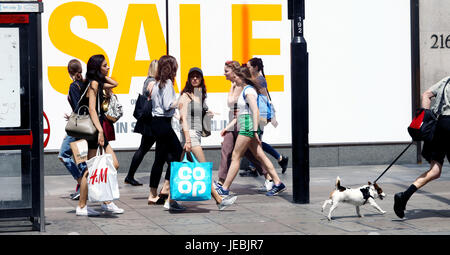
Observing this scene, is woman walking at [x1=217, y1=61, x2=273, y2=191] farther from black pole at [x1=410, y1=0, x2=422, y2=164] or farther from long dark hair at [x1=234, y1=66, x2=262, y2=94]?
black pole at [x1=410, y1=0, x2=422, y2=164]

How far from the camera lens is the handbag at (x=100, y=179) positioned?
852cm

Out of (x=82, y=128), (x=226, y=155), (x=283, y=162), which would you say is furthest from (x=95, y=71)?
(x=283, y=162)

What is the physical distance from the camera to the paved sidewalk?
784cm

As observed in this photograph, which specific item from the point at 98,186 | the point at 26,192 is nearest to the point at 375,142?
the point at 98,186

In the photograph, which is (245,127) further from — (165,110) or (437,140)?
(437,140)

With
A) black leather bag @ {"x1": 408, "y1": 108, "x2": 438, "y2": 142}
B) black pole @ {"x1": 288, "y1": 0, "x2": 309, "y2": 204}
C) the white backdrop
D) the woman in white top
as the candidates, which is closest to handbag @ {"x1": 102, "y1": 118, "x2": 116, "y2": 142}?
the woman in white top

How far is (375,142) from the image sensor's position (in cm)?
1369

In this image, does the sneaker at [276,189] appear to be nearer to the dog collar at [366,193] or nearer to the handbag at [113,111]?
the dog collar at [366,193]

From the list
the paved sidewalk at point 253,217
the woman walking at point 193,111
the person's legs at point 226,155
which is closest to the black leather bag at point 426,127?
the paved sidewalk at point 253,217

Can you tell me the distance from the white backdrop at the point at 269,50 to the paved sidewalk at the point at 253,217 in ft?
7.01

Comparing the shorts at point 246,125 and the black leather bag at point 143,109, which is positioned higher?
the black leather bag at point 143,109
